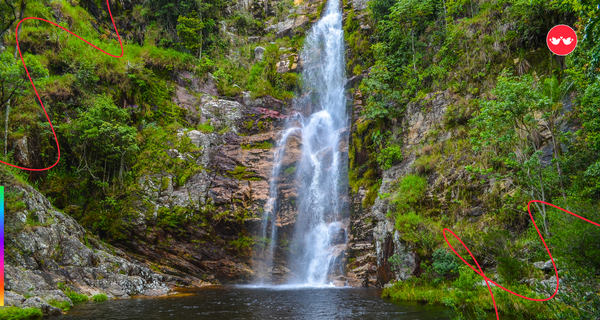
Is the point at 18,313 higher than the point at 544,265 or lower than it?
lower

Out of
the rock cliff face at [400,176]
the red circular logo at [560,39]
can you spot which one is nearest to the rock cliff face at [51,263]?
the rock cliff face at [400,176]

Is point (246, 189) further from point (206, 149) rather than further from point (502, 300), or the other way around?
point (502, 300)

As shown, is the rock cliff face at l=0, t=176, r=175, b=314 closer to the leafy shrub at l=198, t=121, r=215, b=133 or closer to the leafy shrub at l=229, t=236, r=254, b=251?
the leafy shrub at l=229, t=236, r=254, b=251

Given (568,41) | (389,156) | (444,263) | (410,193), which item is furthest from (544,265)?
(389,156)

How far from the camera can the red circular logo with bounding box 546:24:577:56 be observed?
49.6 feet

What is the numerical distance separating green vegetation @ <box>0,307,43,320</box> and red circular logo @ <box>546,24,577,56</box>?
2323 centimetres

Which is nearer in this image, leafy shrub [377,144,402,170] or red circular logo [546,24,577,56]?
red circular logo [546,24,577,56]

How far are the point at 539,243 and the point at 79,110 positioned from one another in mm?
26521

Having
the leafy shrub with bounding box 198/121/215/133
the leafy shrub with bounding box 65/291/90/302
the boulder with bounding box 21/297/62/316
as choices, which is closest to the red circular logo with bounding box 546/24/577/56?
the boulder with bounding box 21/297/62/316

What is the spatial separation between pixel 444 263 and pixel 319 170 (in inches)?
559

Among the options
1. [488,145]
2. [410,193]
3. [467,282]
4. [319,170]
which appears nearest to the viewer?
[467,282]

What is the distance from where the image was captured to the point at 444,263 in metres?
14.0

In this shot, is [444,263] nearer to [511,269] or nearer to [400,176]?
[511,269]

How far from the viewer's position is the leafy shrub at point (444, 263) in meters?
13.7
